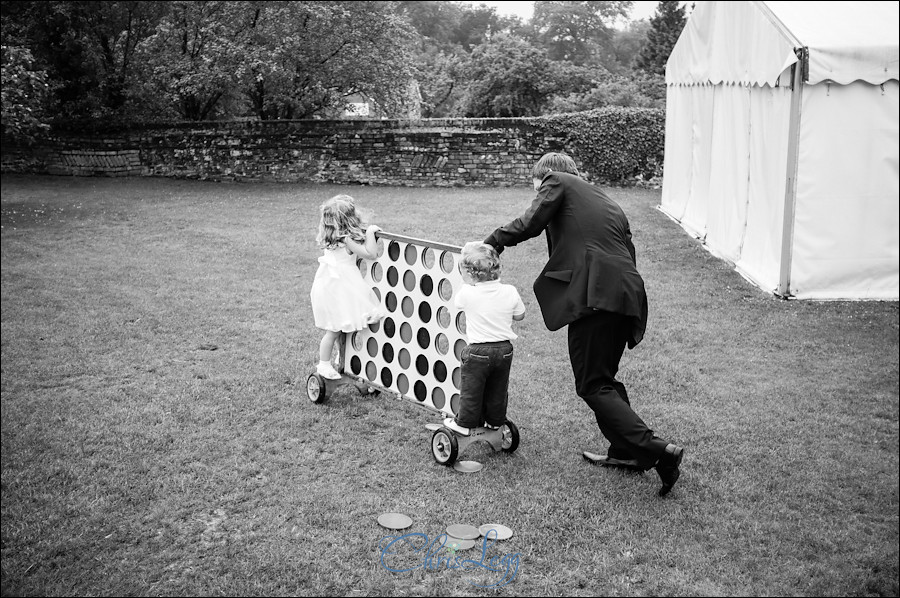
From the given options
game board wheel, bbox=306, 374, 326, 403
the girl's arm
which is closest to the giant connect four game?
the girl's arm

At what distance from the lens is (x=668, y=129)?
16344 mm

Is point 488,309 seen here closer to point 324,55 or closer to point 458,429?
point 458,429

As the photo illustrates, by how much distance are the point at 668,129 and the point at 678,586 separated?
546 inches

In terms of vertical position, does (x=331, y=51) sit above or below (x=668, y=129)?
above

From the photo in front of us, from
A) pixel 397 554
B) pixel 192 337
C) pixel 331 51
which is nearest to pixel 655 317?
pixel 192 337

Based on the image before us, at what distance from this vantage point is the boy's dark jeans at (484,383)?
4816 millimetres

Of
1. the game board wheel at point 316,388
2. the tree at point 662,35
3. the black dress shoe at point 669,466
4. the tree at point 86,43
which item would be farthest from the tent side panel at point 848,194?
the tree at point 662,35

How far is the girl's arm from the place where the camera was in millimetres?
5711

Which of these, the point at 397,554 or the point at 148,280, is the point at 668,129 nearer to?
the point at 148,280

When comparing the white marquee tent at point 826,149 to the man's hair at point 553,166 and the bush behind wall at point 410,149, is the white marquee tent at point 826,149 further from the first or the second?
the bush behind wall at point 410,149

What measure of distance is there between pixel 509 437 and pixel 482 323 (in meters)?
0.87

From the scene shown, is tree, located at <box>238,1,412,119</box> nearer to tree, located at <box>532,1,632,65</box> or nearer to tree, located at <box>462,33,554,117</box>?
tree, located at <box>462,33,554,117</box>

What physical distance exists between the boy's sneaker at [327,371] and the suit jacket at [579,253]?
6.07 feet

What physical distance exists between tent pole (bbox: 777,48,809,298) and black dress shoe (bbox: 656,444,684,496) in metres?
5.16
